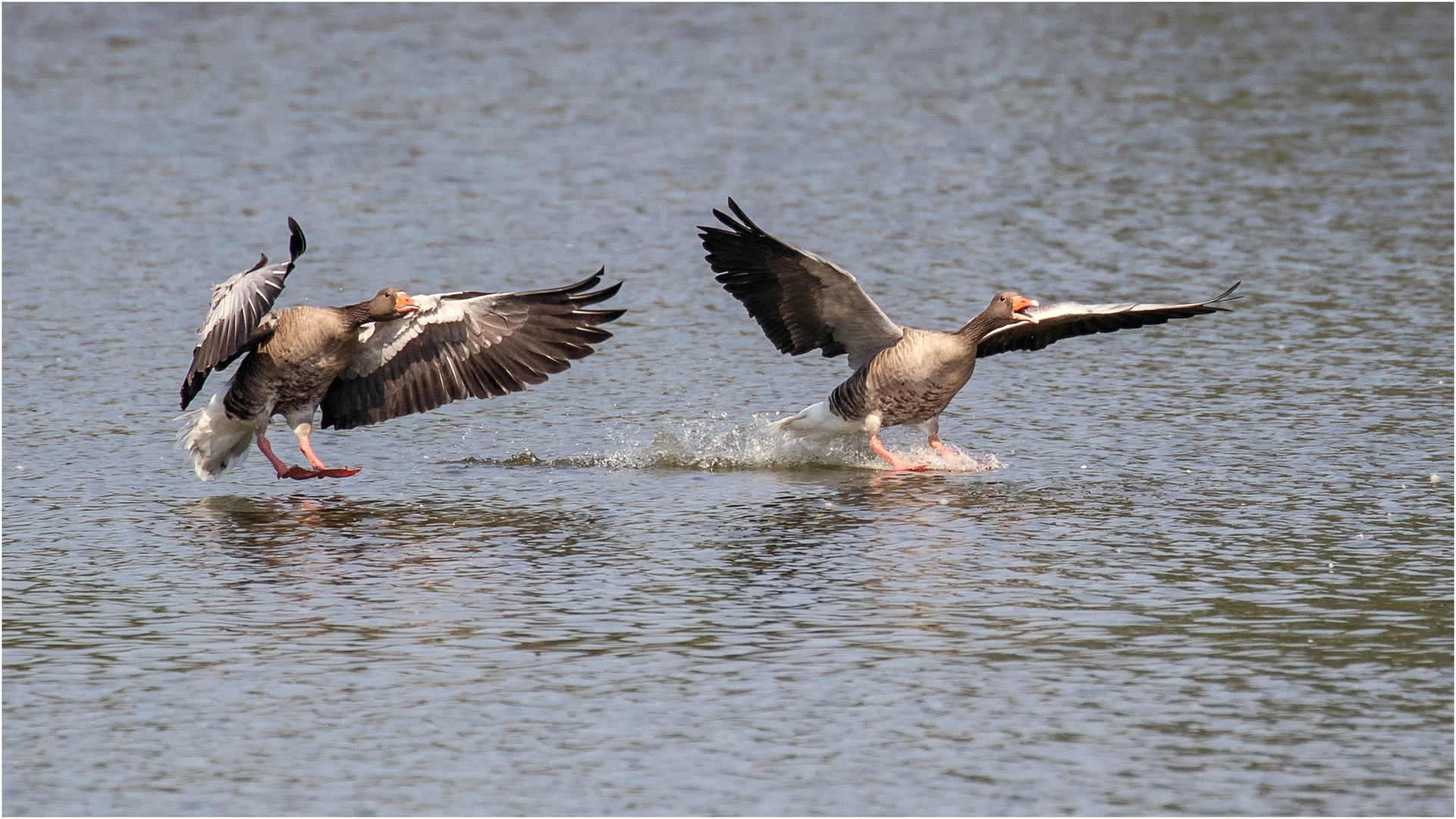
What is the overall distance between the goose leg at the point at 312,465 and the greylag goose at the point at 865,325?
7.77 feet

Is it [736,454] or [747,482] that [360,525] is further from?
[736,454]

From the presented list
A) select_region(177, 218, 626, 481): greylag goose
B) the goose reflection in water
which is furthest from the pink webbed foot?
the goose reflection in water

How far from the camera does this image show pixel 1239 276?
52.5 ft

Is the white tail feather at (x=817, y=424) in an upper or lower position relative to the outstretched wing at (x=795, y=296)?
lower

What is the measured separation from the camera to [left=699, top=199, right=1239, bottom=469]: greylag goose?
11453 millimetres

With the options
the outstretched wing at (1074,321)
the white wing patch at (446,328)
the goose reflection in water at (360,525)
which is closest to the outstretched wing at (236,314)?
the goose reflection in water at (360,525)

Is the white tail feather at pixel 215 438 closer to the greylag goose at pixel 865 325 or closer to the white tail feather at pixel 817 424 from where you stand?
the greylag goose at pixel 865 325

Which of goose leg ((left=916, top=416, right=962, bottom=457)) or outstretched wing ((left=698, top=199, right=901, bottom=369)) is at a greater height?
outstretched wing ((left=698, top=199, right=901, bottom=369))

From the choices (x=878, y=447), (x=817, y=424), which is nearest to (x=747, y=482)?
(x=817, y=424)

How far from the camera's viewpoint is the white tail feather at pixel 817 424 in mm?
11695

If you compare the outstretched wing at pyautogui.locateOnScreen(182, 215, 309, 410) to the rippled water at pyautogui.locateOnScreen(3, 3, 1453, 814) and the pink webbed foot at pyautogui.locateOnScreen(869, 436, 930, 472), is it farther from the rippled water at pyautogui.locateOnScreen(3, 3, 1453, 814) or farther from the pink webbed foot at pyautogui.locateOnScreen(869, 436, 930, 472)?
the pink webbed foot at pyautogui.locateOnScreen(869, 436, 930, 472)

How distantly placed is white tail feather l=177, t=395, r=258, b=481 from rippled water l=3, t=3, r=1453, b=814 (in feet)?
0.60

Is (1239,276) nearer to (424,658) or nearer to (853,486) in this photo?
(853,486)

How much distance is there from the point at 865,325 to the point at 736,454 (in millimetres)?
1054
